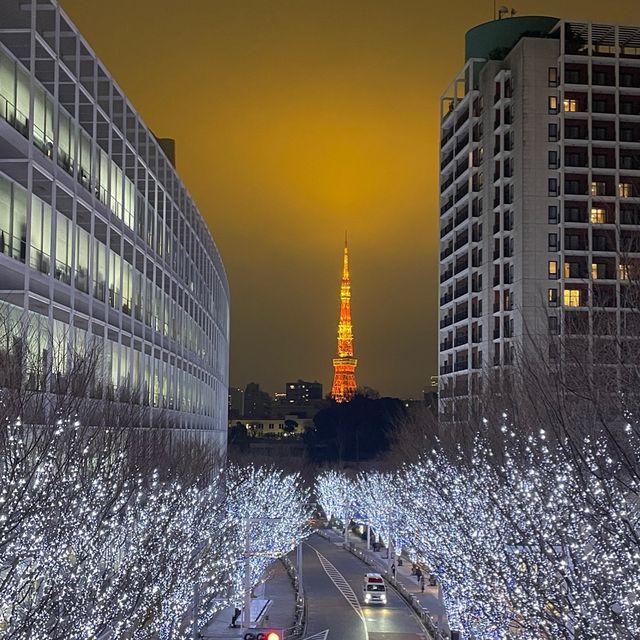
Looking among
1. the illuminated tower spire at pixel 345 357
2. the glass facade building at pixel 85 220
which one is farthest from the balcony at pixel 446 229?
the illuminated tower spire at pixel 345 357

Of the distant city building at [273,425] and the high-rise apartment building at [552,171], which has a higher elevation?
the high-rise apartment building at [552,171]


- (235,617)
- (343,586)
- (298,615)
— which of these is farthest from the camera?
(343,586)

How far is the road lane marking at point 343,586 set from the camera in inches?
1639

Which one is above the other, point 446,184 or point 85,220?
point 446,184

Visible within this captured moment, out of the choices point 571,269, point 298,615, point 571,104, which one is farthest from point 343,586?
point 571,104

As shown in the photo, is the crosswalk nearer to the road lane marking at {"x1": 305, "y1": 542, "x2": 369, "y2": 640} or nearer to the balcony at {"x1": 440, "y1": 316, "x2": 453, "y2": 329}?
the road lane marking at {"x1": 305, "y1": 542, "x2": 369, "y2": 640}

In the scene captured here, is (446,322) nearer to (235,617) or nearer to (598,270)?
(598,270)

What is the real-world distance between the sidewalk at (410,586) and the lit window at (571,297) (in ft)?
63.7

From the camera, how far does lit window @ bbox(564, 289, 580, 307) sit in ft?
194

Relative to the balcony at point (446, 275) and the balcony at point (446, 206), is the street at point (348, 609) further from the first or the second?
the balcony at point (446, 206)

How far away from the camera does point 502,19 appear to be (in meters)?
69.3

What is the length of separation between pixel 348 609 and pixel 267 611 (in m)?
4.39

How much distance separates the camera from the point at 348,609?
43219 millimetres

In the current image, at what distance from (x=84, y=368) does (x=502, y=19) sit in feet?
186
